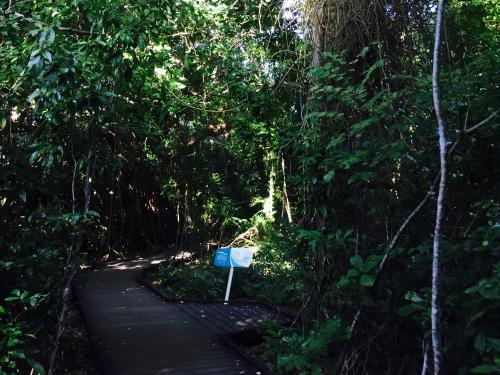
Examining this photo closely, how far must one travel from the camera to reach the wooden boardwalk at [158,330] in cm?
587

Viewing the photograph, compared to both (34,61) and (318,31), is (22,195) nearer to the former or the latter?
(34,61)

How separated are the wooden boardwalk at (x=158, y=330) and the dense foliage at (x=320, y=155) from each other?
909 millimetres

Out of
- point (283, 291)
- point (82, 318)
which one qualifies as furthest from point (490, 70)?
point (82, 318)

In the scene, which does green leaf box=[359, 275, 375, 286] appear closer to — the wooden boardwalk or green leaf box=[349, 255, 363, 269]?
green leaf box=[349, 255, 363, 269]

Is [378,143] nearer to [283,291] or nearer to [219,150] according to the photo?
[283,291]

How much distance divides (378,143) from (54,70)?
2.46 meters

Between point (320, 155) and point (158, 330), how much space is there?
5114mm

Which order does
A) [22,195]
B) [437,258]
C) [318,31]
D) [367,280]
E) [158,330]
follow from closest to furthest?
[437,258]
[367,280]
[22,195]
[318,31]
[158,330]

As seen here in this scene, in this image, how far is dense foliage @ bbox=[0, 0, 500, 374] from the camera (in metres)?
2.85

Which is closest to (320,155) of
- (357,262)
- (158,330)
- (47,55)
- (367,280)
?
(357,262)

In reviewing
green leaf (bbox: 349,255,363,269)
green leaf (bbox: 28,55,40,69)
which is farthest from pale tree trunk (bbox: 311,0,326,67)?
green leaf (bbox: 28,55,40,69)

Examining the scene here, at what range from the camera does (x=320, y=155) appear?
345cm

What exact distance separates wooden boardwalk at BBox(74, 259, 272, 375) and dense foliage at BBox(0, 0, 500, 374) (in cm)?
91

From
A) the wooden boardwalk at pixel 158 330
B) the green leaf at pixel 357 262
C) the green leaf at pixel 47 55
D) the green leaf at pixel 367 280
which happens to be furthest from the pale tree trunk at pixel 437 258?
the wooden boardwalk at pixel 158 330
